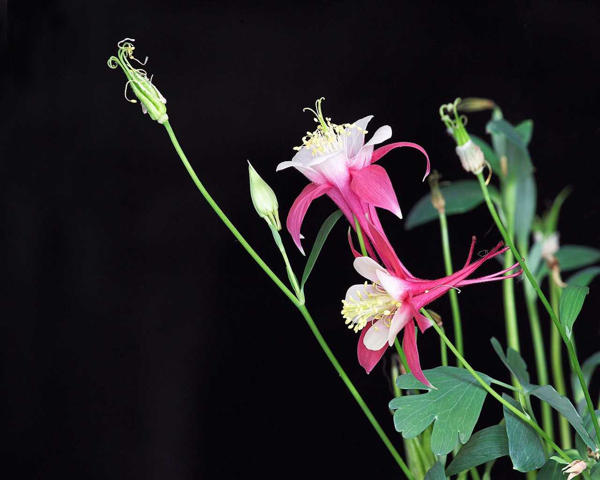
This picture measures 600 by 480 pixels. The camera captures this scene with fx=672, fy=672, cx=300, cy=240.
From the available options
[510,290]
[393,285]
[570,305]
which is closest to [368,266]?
[393,285]

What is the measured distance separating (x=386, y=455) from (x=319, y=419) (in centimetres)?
10

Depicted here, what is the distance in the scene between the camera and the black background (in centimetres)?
81

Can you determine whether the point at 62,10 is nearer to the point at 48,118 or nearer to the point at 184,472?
the point at 48,118

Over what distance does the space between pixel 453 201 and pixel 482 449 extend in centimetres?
40

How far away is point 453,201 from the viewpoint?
783mm

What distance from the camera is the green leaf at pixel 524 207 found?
75 centimetres

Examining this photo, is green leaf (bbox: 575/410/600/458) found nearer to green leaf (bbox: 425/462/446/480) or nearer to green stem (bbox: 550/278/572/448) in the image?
green leaf (bbox: 425/462/446/480)

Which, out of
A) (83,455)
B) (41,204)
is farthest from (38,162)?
(83,455)

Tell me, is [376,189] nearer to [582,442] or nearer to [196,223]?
[582,442]

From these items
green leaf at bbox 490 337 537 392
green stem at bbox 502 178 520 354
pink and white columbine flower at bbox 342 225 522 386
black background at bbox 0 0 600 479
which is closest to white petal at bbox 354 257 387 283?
pink and white columbine flower at bbox 342 225 522 386

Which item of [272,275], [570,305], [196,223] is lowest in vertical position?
[570,305]

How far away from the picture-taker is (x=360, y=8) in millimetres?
839

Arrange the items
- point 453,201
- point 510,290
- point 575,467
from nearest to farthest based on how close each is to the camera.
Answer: point 575,467 → point 510,290 → point 453,201

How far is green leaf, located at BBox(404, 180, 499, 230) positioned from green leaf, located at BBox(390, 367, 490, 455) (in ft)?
1.20
